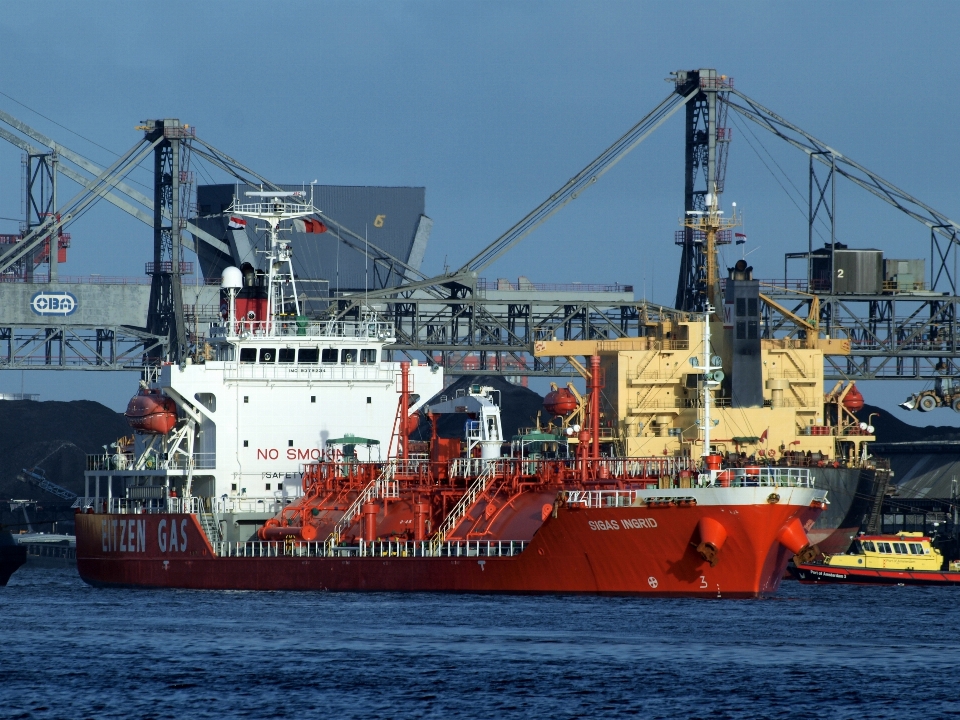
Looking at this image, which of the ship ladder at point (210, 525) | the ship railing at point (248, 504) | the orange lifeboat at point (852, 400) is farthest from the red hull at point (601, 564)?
the orange lifeboat at point (852, 400)

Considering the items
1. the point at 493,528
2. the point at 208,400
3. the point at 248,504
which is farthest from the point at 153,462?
the point at 493,528

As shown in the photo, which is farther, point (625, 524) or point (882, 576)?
point (882, 576)

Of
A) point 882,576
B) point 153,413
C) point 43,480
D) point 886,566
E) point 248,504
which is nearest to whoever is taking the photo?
point 248,504

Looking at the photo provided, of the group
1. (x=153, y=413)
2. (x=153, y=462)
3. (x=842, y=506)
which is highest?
(x=153, y=413)

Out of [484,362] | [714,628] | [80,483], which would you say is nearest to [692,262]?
[484,362]

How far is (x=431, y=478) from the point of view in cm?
5728

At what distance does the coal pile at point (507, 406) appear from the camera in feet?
428

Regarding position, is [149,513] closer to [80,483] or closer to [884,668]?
[884,668]

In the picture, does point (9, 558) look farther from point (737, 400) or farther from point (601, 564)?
point (737, 400)

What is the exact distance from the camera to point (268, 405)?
6262cm

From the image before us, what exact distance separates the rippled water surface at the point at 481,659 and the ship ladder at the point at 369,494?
3241 mm

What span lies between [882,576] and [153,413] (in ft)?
88.7

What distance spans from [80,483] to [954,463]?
57.2 m

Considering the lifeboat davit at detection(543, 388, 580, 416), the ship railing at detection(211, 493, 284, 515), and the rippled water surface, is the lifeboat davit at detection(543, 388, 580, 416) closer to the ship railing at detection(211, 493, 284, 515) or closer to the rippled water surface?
the ship railing at detection(211, 493, 284, 515)
